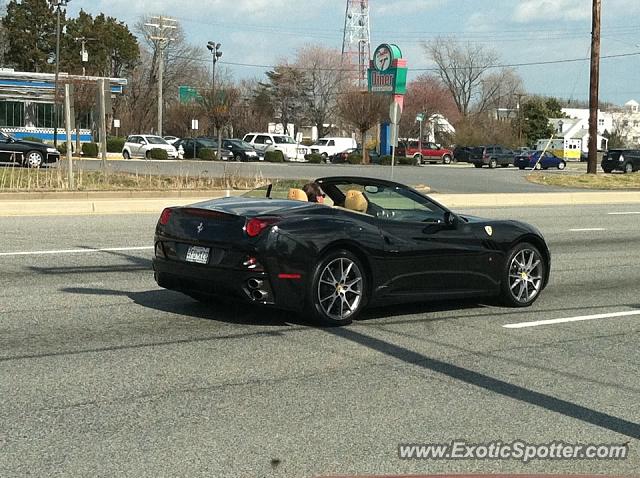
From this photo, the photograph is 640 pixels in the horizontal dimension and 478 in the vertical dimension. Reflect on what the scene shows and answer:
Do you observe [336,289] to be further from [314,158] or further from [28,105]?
[28,105]

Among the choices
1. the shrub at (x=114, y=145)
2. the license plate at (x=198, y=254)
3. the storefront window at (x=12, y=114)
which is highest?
the storefront window at (x=12, y=114)

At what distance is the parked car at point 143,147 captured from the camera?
55.0 m

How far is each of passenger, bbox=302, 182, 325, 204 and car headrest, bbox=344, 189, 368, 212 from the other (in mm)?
479

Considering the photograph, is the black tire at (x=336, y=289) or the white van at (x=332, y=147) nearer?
the black tire at (x=336, y=289)

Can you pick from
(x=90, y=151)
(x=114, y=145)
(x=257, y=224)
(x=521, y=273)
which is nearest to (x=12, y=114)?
(x=114, y=145)

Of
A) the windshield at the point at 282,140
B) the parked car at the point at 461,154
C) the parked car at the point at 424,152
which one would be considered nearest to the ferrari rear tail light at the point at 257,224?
the windshield at the point at 282,140

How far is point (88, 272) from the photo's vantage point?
11.3m

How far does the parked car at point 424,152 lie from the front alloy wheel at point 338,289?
60.1m

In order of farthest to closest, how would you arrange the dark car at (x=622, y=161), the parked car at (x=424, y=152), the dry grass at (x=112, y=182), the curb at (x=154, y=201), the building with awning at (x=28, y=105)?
1. the parked car at (x=424, y=152)
2. the building with awning at (x=28, y=105)
3. the dark car at (x=622, y=161)
4. the dry grass at (x=112, y=182)
5. the curb at (x=154, y=201)

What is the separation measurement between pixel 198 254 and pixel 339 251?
128 centimetres

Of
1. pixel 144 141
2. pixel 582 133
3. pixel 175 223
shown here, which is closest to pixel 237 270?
pixel 175 223

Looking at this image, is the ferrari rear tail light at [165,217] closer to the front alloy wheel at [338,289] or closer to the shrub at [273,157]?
the front alloy wheel at [338,289]

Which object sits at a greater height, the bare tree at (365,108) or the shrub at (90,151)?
the bare tree at (365,108)

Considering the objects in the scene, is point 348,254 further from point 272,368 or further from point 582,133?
Result: point 582,133
